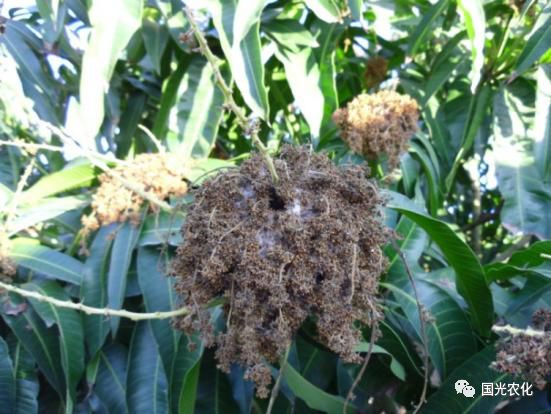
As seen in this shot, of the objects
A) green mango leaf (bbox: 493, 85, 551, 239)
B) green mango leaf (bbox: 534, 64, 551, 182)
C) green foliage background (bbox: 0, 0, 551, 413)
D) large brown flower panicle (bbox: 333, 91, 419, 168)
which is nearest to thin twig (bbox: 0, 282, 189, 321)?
green foliage background (bbox: 0, 0, 551, 413)

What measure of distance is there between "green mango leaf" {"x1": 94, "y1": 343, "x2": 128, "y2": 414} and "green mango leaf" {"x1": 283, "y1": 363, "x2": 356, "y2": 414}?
0.38 m

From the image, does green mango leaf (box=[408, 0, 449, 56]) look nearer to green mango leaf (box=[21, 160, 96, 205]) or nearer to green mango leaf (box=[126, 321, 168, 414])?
green mango leaf (box=[21, 160, 96, 205])

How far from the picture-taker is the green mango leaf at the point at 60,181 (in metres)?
1.61

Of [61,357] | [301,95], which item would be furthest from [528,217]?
[61,357]

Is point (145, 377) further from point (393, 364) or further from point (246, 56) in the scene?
point (246, 56)

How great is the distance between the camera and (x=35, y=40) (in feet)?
6.41

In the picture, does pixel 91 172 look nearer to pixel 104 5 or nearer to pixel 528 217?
pixel 104 5

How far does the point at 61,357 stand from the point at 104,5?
0.71 metres

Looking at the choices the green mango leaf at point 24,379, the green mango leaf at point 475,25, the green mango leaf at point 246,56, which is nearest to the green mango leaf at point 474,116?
the green mango leaf at point 475,25

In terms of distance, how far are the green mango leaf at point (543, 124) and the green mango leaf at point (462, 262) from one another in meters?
0.44

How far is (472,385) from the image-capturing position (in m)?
1.19

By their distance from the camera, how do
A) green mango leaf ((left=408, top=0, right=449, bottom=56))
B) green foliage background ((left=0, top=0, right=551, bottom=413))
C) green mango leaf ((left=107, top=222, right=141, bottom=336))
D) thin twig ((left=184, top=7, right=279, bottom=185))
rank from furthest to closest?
green mango leaf ((left=408, top=0, right=449, bottom=56)), green mango leaf ((left=107, top=222, right=141, bottom=336)), green foliage background ((left=0, top=0, right=551, bottom=413)), thin twig ((left=184, top=7, right=279, bottom=185))

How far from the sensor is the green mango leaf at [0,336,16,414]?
53.6 inches

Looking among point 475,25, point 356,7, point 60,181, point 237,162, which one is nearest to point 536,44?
point 475,25
